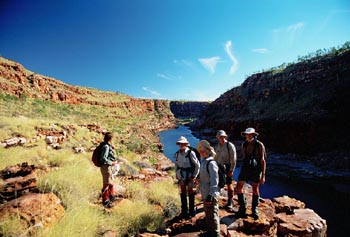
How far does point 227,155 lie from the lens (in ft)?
18.4

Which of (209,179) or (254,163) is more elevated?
(254,163)

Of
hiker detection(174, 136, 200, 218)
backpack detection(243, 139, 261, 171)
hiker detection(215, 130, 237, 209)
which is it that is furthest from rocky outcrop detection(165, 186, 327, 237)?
backpack detection(243, 139, 261, 171)

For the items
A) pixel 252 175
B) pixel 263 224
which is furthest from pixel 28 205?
pixel 263 224

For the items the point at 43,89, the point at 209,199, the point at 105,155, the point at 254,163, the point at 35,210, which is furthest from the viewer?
the point at 43,89

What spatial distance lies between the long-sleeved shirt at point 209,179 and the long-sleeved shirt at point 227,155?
134cm

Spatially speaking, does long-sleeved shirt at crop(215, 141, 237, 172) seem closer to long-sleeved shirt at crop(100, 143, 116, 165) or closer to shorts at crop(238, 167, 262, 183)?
shorts at crop(238, 167, 262, 183)

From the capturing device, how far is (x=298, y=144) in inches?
886

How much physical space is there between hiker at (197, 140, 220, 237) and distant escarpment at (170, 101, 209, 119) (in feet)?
318

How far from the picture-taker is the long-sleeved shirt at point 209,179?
164 inches

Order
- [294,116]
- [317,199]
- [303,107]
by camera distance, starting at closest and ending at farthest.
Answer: [317,199], [294,116], [303,107]

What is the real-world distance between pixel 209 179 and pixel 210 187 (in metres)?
0.14

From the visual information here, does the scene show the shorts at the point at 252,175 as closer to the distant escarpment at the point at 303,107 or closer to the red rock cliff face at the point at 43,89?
the distant escarpment at the point at 303,107

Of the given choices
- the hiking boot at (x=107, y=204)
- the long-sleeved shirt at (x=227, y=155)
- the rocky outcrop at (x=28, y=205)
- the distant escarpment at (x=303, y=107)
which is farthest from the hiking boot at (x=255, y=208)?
the distant escarpment at (x=303, y=107)

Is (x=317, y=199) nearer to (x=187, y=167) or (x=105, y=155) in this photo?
(x=187, y=167)
